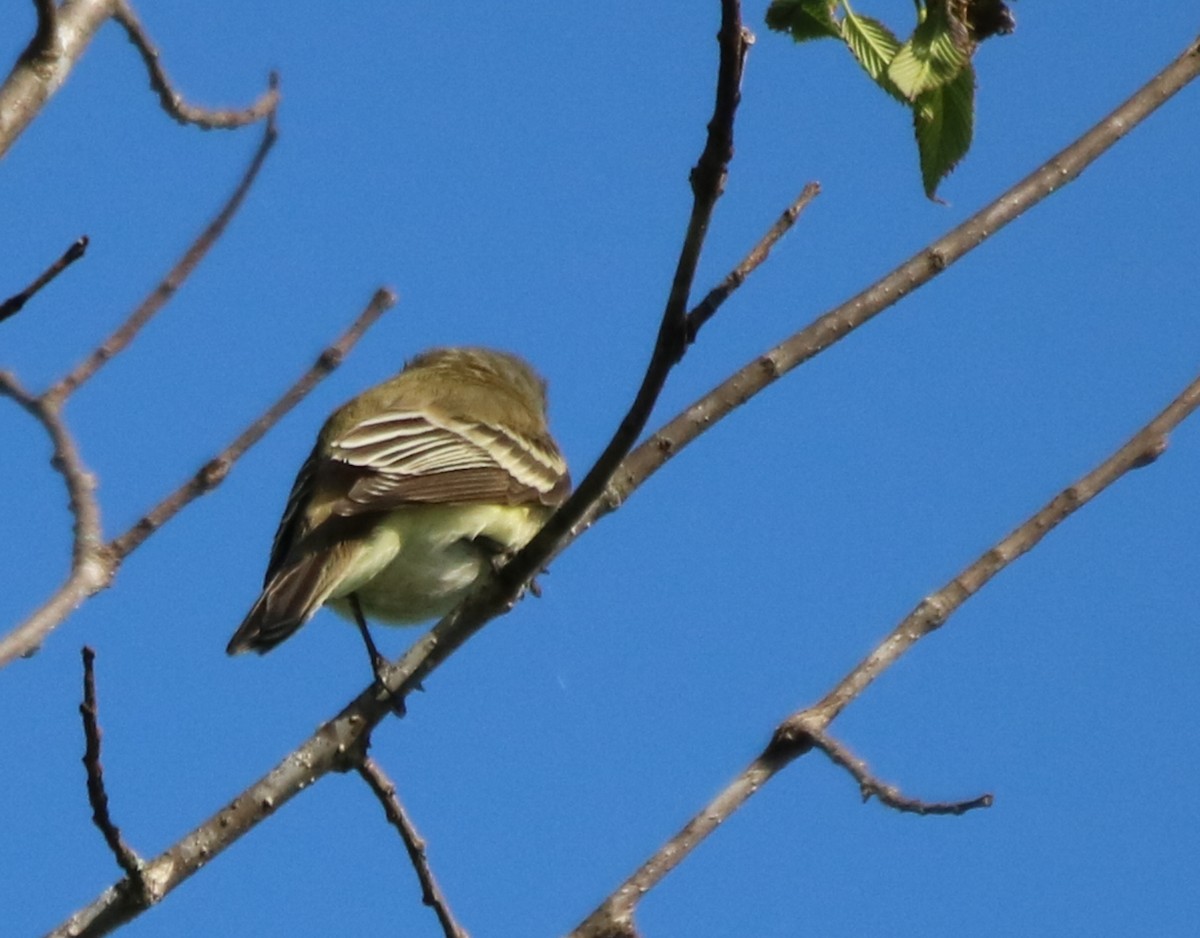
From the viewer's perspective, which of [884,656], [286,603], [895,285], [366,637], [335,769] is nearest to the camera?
[884,656]

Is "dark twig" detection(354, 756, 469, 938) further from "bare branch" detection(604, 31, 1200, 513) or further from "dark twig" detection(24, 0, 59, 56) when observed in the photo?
"dark twig" detection(24, 0, 59, 56)

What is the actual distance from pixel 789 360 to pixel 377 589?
3080 millimetres

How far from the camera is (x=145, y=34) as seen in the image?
173 inches

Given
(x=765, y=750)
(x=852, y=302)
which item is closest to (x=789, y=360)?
(x=852, y=302)

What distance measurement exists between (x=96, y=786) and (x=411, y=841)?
85cm

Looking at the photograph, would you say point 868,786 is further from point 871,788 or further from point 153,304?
point 153,304

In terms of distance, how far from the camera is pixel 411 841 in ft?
12.4

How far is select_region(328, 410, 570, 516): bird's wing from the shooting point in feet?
20.1

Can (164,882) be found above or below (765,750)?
above

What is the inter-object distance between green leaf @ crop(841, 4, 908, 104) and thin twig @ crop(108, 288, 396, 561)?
188 centimetres

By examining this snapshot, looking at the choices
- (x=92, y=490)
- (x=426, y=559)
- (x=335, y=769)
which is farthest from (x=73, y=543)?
(x=426, y=559)

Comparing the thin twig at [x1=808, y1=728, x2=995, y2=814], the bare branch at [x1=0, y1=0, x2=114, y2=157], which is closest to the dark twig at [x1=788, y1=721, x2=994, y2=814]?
the thin twig at [x1=808, y1=728, x2=995, y2=814]

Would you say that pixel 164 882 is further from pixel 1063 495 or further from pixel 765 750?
pixel 1063 495

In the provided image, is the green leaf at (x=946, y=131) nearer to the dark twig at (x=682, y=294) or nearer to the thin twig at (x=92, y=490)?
the dark twig at (x=682, y=294)
